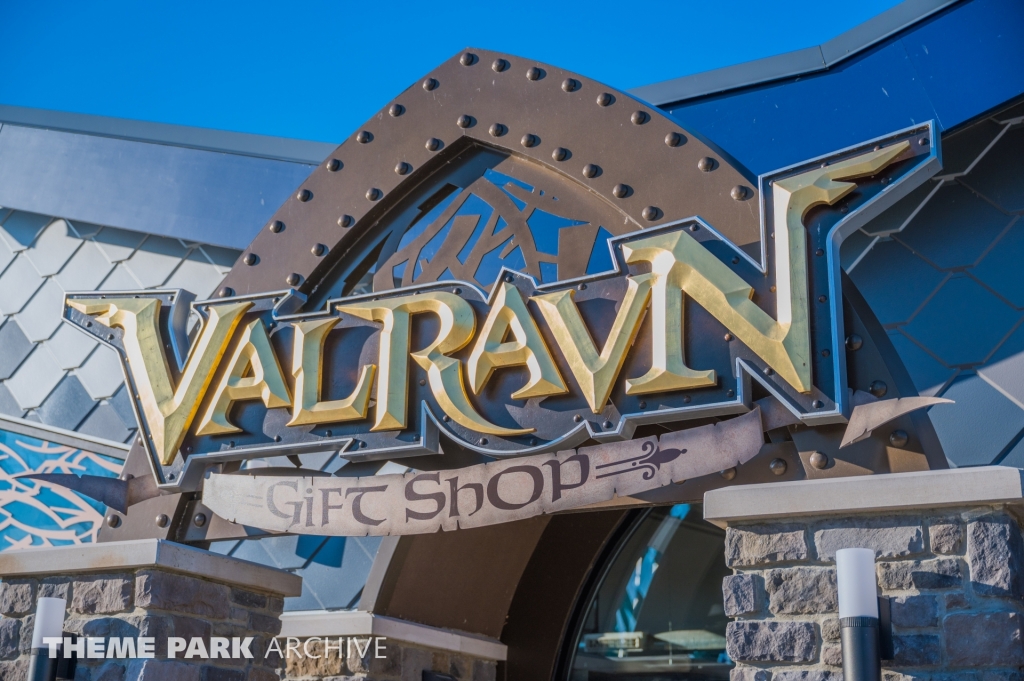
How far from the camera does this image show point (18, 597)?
218 inches

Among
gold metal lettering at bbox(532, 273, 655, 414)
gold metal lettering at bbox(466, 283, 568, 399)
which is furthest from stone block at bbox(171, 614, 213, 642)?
gold metal lettering at bbox(532, 273, 655, 414)

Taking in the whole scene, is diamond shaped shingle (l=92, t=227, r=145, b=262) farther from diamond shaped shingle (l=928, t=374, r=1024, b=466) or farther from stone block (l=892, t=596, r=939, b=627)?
stone block (l=892, t=596, r=939, b=627)

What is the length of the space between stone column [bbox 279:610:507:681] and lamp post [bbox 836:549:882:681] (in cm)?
332

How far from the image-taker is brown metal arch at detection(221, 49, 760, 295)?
4.78m

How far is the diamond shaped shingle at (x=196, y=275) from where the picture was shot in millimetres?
8375

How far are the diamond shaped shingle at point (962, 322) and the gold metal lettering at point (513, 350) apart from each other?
2.65 m

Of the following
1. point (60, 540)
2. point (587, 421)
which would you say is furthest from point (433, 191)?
point (60, 540)

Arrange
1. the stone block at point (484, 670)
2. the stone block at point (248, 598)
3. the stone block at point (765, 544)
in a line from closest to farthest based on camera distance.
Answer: the stone block at point (765, 544) < the stone block at point (248, 598) < the stone block at point (484, 670)

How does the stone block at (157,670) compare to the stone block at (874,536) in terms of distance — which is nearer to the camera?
the stone block at (874,536)

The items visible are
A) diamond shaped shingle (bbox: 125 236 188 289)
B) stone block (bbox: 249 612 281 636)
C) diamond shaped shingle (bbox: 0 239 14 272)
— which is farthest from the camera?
diamond shaped shingle (bbox: 0 239 14 272)

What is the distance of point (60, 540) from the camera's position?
805 cm

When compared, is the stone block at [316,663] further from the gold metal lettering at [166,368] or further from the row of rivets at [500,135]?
the row of rivets at [500,135]

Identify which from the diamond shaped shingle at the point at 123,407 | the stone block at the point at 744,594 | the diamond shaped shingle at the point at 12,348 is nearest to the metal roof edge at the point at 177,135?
the diamond shaped shingle at the point at 12,348

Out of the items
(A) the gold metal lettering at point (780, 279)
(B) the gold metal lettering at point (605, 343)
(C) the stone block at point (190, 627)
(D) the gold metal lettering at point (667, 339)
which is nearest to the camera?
(A) the gold metal lettering at point (780, 279)
